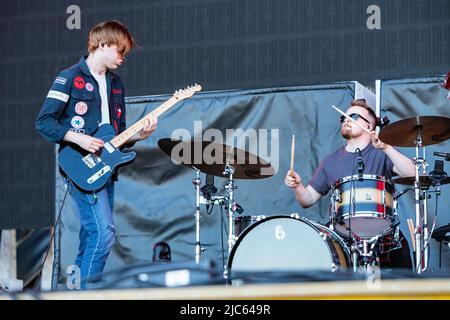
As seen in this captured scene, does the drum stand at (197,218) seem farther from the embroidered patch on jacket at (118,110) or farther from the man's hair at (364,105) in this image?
the man's hair at (364,105)

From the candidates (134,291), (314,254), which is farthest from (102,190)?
(134,291)

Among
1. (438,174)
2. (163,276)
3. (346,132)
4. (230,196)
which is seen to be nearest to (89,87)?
(230,196)

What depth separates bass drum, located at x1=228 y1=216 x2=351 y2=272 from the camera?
376cm

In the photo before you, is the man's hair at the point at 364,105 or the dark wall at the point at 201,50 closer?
the man's hair at the point at 364,105

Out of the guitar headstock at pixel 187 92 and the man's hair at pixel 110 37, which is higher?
the man's hair at pixel 110 37

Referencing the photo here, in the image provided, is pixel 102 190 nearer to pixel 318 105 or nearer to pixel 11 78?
pixel 318 105

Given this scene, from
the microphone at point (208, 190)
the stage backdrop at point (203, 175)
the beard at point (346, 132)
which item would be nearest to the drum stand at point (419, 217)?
the beard at point (346, 132)

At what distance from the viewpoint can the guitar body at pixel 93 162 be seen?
4066mm

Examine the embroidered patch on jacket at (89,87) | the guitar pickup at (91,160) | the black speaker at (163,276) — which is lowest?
the black speaker at (163,276)

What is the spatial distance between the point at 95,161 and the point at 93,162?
0.03 feet

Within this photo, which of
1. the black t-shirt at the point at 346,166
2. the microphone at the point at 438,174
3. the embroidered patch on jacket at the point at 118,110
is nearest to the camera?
the embroidered patch on jacket at the point at 118,110

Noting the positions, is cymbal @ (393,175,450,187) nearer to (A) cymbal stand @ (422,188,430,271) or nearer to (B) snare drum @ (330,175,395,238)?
(A) cymbal stand @ (422,188,430,271)

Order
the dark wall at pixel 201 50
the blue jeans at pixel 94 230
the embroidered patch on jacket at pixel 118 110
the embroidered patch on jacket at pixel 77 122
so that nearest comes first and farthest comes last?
the blue jeans at pixel 94 230
the embroidered patch on jacket at pixel 77 122
the embroidered patch on jacket at pixel 118 110
the dark wall at pixel 201 50

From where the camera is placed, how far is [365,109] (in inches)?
195
